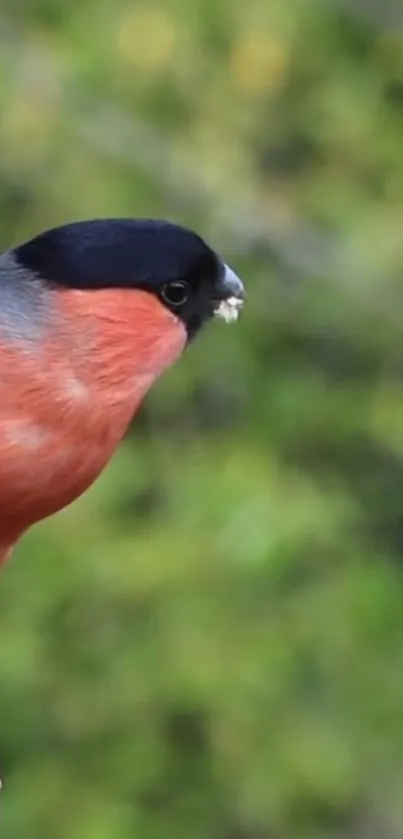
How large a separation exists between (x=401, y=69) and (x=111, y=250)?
241 cm

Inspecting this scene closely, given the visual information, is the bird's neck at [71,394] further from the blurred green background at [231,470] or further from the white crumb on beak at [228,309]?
the blurred green background at [231,470]

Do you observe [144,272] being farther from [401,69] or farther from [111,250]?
[401,69]

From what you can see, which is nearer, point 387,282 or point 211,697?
point 211,697

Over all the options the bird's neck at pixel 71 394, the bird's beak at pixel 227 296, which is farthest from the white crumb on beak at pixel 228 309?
the bird's neck at pixel 71 394

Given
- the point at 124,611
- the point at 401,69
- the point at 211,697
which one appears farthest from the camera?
the point at 401,69

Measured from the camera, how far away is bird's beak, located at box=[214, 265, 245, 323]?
216 cm

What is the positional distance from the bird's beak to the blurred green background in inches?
39.5

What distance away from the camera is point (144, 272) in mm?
2029

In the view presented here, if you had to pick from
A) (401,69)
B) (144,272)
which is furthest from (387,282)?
(144,272)

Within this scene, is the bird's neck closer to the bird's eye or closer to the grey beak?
the bird's eye

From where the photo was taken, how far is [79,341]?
2.01m

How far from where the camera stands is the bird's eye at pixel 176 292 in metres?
2.08

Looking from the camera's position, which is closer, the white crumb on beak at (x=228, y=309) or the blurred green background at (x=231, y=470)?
the white crumb on beak at (x=228, y=309)

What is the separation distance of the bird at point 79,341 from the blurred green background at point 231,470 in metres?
1.15
